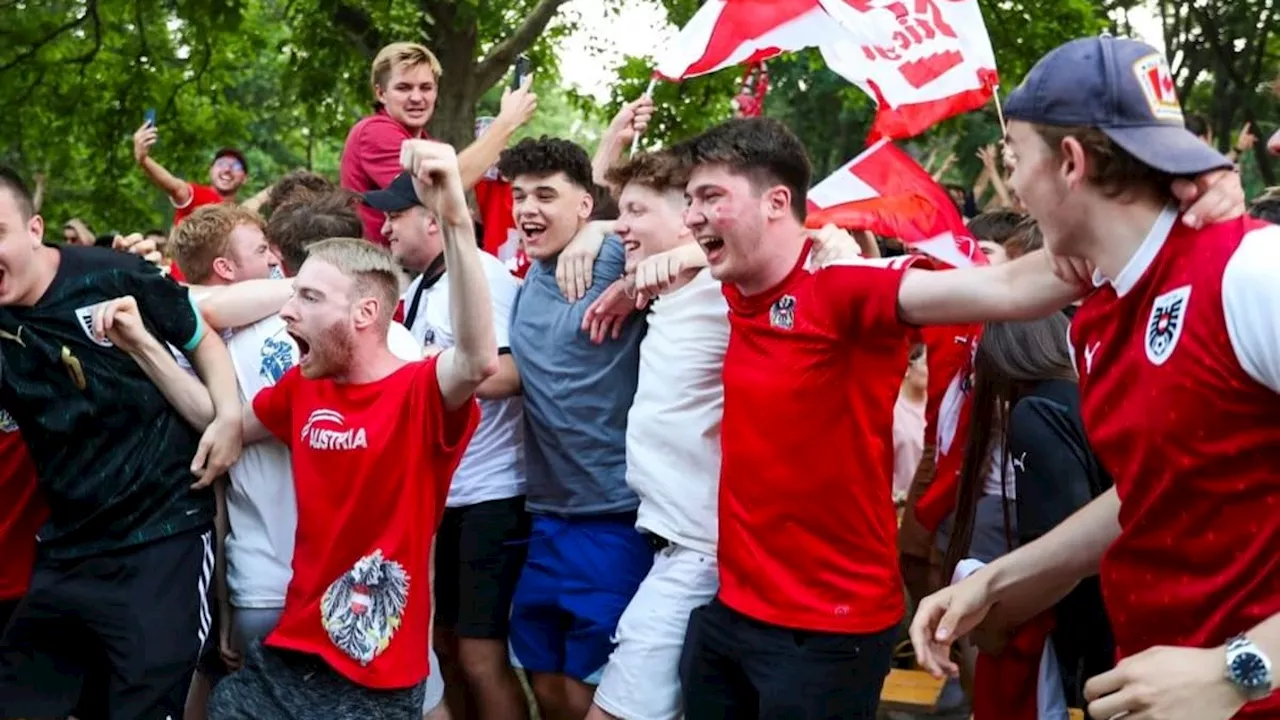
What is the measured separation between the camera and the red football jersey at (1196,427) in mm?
2322

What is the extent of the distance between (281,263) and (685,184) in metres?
1.73

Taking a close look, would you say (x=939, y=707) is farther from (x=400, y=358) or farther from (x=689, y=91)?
(x=689, y=91)

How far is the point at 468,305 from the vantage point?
4234 mm

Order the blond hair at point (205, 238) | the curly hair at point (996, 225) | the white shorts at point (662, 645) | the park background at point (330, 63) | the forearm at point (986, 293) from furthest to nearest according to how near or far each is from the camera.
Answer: the park background at point (330, 63) → the curly hair at point (996, 225) → the blond hair at point (205, 238) → the white shorts at point (662, 645) → the forearm at point (986, 293)

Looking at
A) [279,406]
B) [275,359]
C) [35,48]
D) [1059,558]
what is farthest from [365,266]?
[35,48]

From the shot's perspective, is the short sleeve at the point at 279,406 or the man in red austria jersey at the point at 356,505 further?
the short sleeve at the point at 279,406

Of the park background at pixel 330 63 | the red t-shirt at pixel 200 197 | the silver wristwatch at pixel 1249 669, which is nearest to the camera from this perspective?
the silver wristwatch at pixel 1249 669

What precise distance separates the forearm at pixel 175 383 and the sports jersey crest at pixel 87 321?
0.11m

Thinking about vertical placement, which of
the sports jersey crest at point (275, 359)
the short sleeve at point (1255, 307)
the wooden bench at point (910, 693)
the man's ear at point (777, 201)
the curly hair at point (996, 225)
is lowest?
the wooden bench at point (910, 693)

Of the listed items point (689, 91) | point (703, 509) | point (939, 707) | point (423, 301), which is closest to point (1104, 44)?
point (703, 509)

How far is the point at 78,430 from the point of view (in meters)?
4.68

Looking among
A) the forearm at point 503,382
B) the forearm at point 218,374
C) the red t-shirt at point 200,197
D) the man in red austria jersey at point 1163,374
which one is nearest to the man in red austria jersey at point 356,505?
the forearm at point 218,374

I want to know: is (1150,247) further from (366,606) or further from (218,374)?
(218,374)

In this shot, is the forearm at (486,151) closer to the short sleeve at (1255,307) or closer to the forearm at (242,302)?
the forearm at (242,302)
